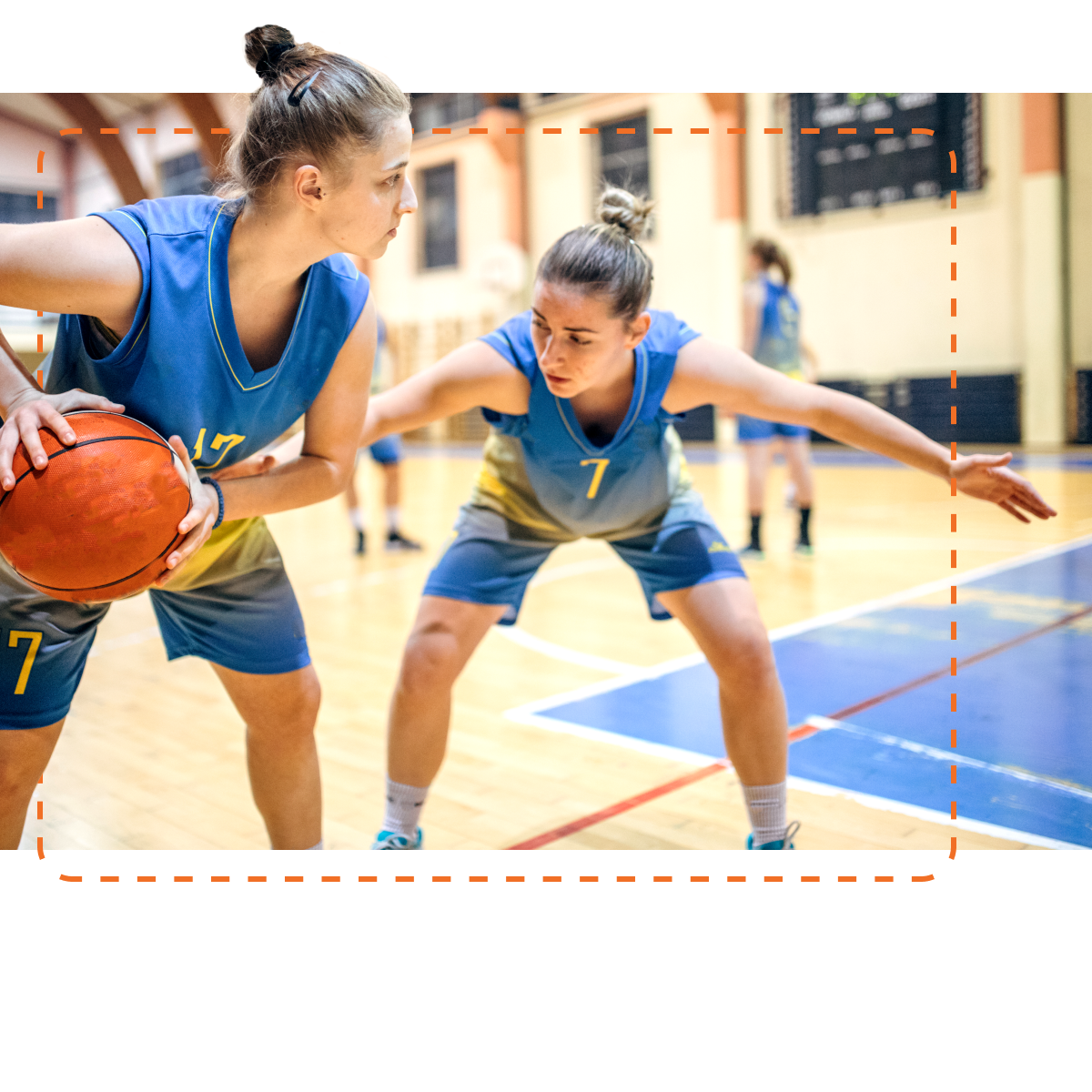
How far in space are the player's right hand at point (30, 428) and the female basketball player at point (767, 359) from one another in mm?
4562

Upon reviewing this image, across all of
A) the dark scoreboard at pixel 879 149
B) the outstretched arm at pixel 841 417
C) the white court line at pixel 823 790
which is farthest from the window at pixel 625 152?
the outstretched arm at pixel 841 417

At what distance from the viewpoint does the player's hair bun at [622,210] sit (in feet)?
6.56

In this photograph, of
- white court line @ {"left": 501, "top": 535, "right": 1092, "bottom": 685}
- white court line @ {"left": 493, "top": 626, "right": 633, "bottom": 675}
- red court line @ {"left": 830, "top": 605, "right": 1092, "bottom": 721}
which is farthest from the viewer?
white court line @ {"left": 493, "top": 626, "right": 633, "bottom": 675}

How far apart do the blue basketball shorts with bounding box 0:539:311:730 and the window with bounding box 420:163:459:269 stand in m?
15.0

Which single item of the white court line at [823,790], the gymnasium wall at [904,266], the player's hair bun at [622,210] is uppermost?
the gymnasium wall at [904,266]

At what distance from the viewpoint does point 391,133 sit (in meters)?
1.51

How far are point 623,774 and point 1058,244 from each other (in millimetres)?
10275

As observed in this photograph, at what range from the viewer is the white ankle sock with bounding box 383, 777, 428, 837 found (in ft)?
7.50

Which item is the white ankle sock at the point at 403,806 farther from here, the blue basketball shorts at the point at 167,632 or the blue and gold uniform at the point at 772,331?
the blue and gold uniform at the point at 772,331

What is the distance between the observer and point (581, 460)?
2.12m

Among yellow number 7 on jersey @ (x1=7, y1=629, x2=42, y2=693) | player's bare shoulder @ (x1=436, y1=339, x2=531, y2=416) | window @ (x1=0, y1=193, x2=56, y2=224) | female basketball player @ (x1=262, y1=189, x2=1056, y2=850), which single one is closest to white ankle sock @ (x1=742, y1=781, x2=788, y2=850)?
female basketball player @ (x1=262, y1=189, x2=1056, y2=850)
